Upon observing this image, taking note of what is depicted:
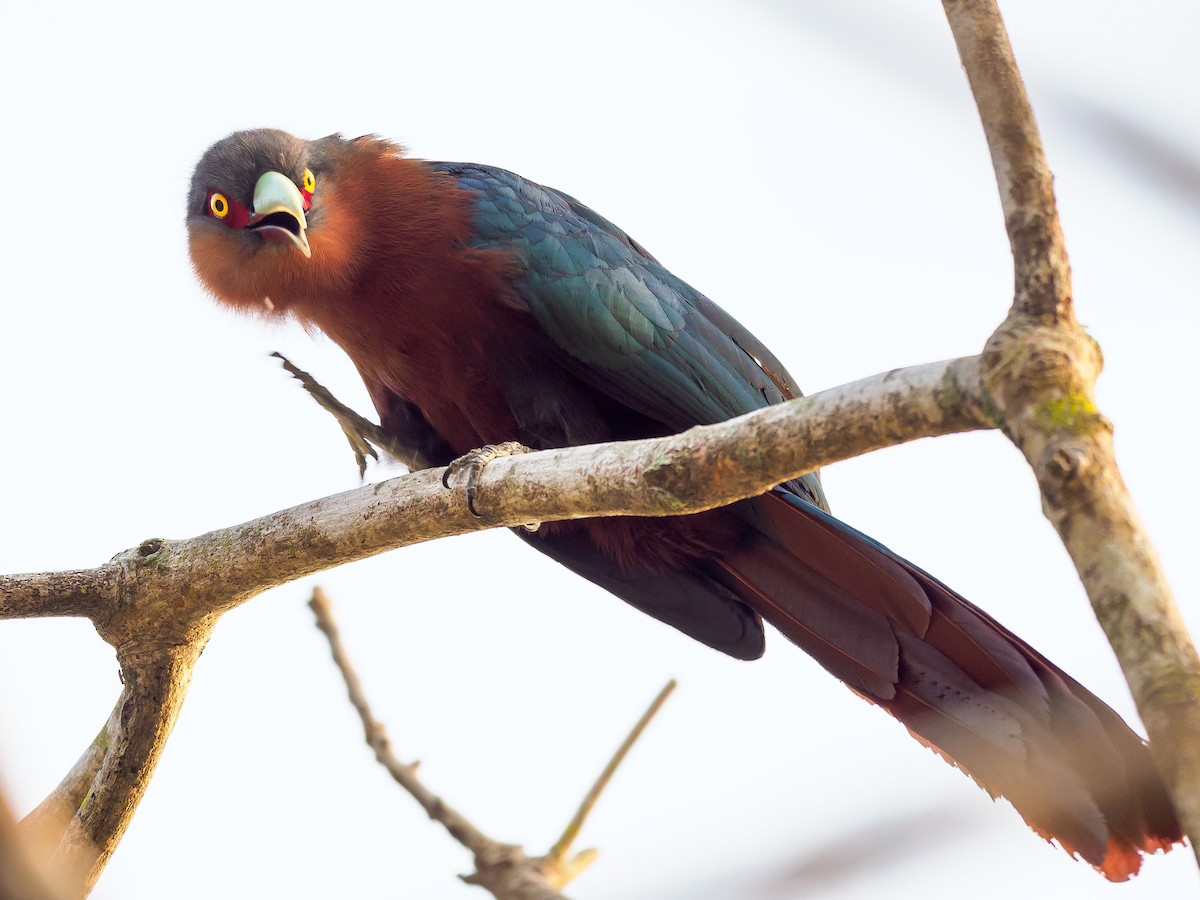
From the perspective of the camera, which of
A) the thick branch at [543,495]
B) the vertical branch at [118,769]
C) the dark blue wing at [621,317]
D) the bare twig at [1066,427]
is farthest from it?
the dark blue wing at [621,317]

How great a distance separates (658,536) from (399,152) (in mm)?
1494

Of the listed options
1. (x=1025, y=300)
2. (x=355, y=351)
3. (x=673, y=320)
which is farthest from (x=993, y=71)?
(x=355, y=351)

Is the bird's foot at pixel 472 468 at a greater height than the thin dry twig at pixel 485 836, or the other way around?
the bird's foot at pixel 472 468

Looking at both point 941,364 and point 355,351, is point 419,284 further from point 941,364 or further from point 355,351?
point 941,364

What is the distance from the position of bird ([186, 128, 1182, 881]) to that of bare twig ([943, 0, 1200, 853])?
1257 mm

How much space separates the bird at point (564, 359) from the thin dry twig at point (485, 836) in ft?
1.44

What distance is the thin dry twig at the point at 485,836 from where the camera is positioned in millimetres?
2643

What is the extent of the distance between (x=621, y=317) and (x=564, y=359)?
0.64 feet

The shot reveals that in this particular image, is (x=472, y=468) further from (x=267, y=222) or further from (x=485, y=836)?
(x=267, y=222)

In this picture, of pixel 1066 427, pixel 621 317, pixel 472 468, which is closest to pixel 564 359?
pixel 621 317

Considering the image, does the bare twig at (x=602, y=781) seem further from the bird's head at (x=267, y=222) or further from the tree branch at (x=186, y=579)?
the bird's head at (x=267, y=222)

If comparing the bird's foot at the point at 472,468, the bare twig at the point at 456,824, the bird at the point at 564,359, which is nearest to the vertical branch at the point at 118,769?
the bare twig at the point at 456,824

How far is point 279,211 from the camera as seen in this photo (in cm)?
331

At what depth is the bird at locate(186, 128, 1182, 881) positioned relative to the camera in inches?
114
